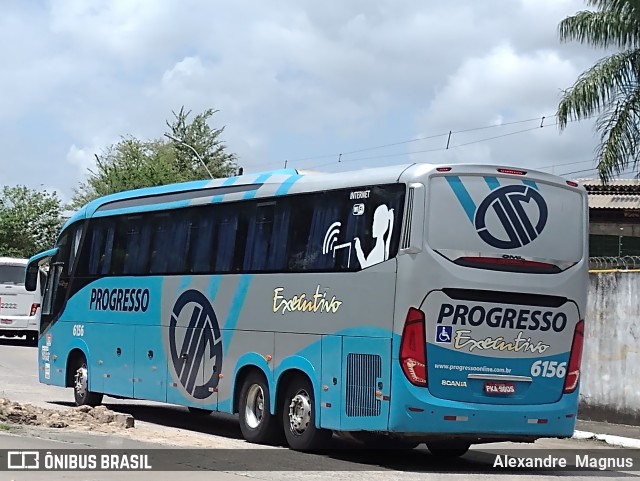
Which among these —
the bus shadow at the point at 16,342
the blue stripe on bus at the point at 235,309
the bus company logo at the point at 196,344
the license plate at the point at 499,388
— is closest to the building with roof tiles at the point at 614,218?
the bus company logo at the point at 196,344

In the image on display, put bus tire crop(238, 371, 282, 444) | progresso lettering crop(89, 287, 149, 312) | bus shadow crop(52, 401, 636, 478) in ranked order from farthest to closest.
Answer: progresso lettering crop(89, 287, 149, 312), bus tire crop(238, 371, 282, 444), bus shadow crop(52, 401, 636, 478)

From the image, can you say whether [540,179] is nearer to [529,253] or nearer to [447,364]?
[529,253]

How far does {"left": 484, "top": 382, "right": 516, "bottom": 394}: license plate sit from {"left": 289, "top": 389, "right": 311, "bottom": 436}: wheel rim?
2.35m

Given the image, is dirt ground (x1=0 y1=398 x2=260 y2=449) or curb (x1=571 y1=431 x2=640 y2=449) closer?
dirt ground (x1=0 y1=398 x2=260 y2=449)

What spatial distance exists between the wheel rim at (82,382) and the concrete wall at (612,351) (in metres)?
8.45

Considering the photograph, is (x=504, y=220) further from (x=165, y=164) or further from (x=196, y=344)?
(x=165, y=164)

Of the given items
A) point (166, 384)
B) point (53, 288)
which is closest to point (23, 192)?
point (53, 288)

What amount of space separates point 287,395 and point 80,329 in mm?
6155

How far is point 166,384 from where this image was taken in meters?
17.5

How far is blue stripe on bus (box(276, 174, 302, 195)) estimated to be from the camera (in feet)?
50.3

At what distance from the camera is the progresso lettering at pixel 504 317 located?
13.1 m

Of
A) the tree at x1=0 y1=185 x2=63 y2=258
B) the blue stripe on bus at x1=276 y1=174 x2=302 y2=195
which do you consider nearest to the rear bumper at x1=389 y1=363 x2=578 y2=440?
the blue stripe on bus at x1=276 y1=174 x2=302 y2=195

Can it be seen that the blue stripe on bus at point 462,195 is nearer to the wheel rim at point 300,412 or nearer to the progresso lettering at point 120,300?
the wheel rim at point 300,412

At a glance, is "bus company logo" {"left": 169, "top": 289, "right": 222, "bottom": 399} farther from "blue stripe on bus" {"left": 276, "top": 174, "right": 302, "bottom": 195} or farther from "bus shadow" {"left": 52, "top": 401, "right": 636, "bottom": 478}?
"blue stripe on bus" {"left": 276, "top": 174, "right": 302, "bottom": 195}
